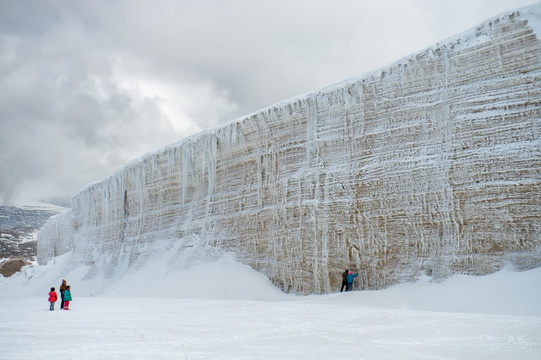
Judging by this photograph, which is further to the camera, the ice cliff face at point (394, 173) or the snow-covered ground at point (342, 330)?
the ice cliff face at point (394, 173)

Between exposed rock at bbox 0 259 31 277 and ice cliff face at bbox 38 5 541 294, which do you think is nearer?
ice cliff face at bbox 38 5 541 294

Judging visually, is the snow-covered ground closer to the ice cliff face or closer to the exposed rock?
the ice cliff face

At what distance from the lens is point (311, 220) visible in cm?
1570

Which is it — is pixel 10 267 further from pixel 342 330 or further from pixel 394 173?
pixel 342 330

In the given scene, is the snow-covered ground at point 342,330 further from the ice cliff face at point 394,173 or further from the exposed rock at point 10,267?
the exposed rock at point 10,267

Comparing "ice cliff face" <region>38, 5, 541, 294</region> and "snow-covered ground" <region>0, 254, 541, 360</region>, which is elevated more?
"ice cliff face" <region>38, 5, 541, 294</region>

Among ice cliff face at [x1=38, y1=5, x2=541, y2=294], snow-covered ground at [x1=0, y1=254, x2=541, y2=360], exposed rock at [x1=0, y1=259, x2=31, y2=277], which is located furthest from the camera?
exposed rock at [x1=0, y1=259, x2=31, y2=277]

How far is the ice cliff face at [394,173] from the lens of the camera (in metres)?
11.5

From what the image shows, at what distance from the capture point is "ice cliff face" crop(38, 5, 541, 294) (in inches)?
452

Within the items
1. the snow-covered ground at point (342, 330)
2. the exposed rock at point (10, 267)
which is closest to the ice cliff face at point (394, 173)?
the snow-covered ground at point (342, 330)

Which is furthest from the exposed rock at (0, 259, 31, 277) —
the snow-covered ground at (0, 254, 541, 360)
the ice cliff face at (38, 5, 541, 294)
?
the snow-covered ground at (0, 254, 541, 360)

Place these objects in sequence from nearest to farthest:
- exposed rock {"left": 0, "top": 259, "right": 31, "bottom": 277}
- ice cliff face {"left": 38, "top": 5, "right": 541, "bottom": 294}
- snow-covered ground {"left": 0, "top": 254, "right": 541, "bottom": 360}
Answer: snow-covered ground {"left": 0, "top": 254, "right": 541, "bottom": 360} → ice cliff face {"left": 38, "top": 5, "right": 541, "bottom": 294} → exposed rock {"left": 0, "top": 259, "right": 31, "bottom": 277}

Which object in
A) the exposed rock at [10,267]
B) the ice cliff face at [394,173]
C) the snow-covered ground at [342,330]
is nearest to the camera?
the snow-covered ground at [342,330]

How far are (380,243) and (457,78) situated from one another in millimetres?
5028
